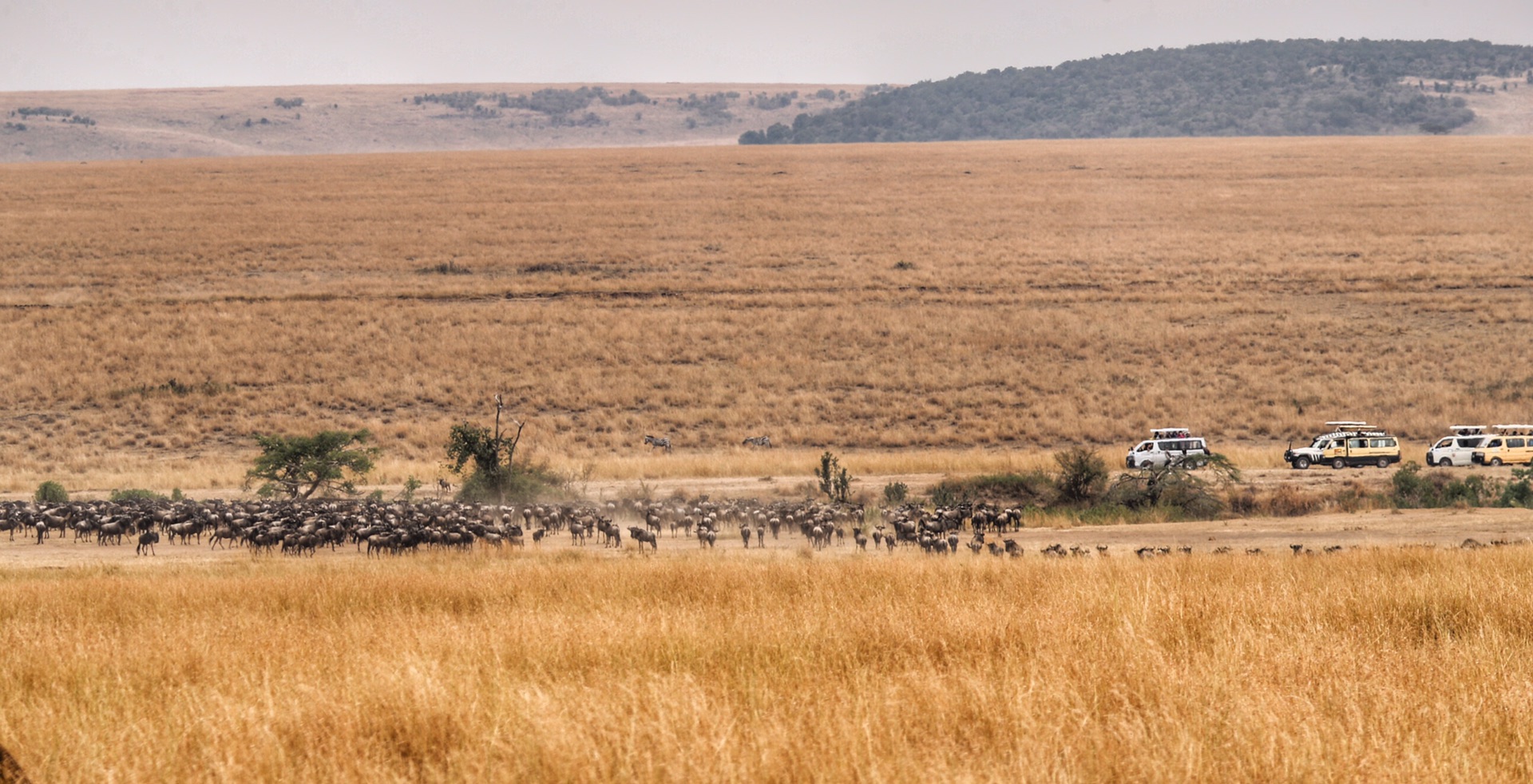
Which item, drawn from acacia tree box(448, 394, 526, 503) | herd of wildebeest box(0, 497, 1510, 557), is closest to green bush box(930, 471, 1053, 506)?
herd of wildebeest box(0, 497, 1510, 557)

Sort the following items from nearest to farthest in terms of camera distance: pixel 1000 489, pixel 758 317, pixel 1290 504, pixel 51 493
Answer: pixel 1290 504 < pixel 1000 489 < pixel 51 493 < pixel 758 317

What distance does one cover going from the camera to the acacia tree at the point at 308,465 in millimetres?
34188

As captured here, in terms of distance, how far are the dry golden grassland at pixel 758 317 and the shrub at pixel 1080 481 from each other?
20.5 feet

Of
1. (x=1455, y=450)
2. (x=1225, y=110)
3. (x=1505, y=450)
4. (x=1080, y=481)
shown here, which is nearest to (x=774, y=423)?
(x=1080, y=481)

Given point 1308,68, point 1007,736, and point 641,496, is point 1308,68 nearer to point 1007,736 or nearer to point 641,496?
point 641,496

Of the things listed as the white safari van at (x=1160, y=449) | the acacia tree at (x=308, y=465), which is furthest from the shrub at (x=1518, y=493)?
the acacia tree at (x=308, y=465)

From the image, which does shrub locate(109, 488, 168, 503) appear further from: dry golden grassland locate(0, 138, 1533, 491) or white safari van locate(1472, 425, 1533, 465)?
white safari van locate(1472, 425, 1533, 465)

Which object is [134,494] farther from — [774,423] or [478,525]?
[774,423]

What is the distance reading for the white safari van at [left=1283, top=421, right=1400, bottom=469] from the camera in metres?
35.2

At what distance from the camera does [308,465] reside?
34281 mm

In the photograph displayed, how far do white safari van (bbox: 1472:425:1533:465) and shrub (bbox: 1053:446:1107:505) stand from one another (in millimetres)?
12401

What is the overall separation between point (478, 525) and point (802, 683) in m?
16.7

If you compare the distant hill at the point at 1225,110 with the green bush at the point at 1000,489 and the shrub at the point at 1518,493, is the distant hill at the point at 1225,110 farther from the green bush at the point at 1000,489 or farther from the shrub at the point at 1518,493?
the shrub at the point at 1518,493

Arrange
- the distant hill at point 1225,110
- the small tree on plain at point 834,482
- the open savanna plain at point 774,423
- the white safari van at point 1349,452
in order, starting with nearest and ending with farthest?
the open savanna plain at point 774,423 → the small tree on plain at point 834,482 → the white safari van at point 1349,452 → the distant hill at point 1225,110
